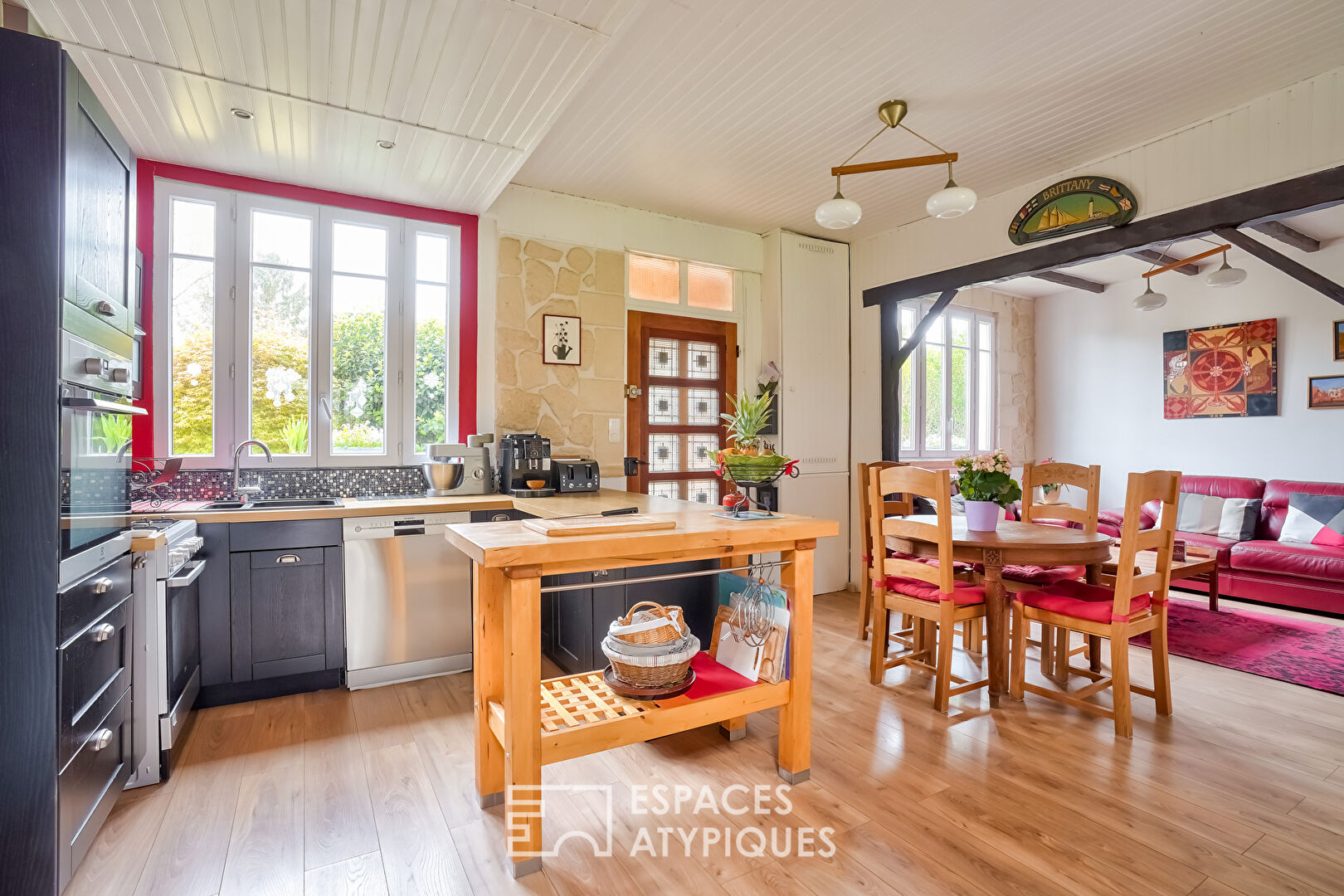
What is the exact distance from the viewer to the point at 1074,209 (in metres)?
3.87

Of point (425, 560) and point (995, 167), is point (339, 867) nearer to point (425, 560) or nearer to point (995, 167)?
point (425, 560)

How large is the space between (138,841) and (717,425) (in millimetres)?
3974

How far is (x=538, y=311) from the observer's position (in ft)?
14.0

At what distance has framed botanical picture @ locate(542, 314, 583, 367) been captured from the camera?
4273mm

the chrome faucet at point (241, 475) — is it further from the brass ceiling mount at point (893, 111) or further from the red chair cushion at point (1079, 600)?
the red chair cushion at point (1079, 600)

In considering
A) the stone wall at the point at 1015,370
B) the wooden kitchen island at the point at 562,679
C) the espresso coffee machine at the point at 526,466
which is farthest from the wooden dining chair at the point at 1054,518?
the stone wall at the point at 1015,370

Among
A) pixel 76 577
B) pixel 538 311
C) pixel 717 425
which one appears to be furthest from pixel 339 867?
pixel 717 425

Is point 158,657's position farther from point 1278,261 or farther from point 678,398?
point 1278,261

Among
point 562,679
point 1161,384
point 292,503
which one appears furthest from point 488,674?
point 1161,384

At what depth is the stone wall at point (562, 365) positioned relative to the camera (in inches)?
163

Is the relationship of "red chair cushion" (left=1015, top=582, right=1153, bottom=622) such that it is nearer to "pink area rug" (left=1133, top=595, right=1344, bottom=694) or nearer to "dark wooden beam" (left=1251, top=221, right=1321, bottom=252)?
"pink area rug" (left=1133, top=595, right=1344, bottom=694)

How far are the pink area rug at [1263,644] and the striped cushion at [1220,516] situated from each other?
1.04 metres

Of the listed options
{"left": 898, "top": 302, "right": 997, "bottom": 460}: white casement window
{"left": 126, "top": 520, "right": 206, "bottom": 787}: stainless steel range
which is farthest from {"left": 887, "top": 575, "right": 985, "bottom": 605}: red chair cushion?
{"left": 898, "top": 302, "right": 997, "bottom": 460}: white casement window

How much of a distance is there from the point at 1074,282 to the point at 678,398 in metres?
4.96
